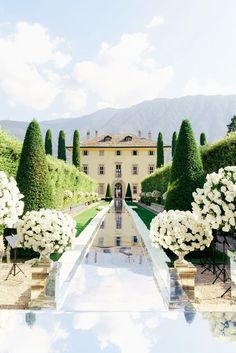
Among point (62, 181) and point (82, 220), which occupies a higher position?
point (62, 181)

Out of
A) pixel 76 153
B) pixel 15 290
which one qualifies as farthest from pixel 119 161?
pixel 15 290

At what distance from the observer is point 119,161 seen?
5788 cm

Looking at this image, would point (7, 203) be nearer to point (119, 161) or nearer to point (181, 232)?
point (181, 232)

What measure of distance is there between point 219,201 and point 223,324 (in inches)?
120

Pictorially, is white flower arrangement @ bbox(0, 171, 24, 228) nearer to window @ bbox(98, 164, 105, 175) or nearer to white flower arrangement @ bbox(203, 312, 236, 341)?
white flower arrangement @ bbox(203, 312, 236, 341)

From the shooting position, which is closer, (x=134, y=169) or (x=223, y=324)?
(x=223, y=324)

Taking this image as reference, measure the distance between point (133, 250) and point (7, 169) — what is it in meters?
5.20

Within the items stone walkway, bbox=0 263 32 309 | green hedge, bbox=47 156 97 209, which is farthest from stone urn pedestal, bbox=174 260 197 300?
green hedge, bbox=47 156 97 209

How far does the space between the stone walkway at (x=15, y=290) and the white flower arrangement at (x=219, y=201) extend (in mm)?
2891

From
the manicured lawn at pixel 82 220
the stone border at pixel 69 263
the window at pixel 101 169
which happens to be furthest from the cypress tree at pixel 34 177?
the window at pixel 101 169

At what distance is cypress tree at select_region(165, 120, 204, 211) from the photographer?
995cm

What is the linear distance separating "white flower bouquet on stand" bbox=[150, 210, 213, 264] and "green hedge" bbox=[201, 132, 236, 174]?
5628 mm

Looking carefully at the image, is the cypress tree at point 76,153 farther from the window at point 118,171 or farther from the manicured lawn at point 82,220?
the manicured lawn at point 82,220

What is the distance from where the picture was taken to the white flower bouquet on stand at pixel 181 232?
6.20 meters
